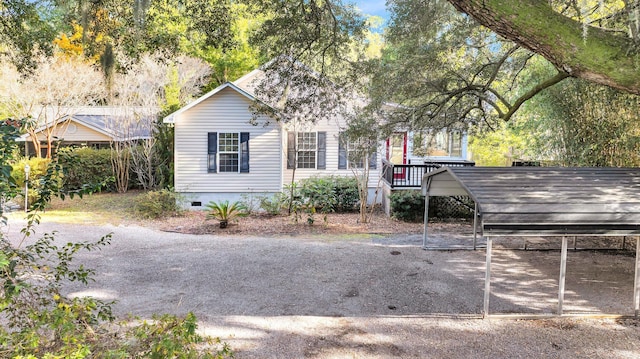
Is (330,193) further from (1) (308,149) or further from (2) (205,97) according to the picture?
(2) (205,97)

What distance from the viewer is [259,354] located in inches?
195

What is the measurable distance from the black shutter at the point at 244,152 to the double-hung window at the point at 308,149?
5.96ft

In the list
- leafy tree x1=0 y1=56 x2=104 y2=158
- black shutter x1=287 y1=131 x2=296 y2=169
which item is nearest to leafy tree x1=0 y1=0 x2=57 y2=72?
black shutter x1=287 y1=131 x2=296 y2=169

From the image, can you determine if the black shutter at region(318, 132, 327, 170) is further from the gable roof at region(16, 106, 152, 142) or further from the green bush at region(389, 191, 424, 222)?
the gable roof at region(16, 106, 152, 142)

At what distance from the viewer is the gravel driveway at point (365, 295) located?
5320 millimetres

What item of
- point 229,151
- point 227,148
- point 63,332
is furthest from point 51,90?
point 63,332

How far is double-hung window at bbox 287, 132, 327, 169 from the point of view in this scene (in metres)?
16.8

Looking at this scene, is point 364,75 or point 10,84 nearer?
point 364,75

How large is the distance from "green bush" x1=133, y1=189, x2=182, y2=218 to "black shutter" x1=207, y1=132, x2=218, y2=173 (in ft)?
5.18

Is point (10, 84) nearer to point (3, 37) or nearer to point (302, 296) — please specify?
point (3, 37)

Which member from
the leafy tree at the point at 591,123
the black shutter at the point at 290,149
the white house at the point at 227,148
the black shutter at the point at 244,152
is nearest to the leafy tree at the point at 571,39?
the leafy tree at the point at 591,123

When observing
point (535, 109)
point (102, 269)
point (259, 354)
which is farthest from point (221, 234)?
point (535, 109)

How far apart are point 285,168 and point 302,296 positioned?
33.3 ft

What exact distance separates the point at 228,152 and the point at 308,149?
3.12m
